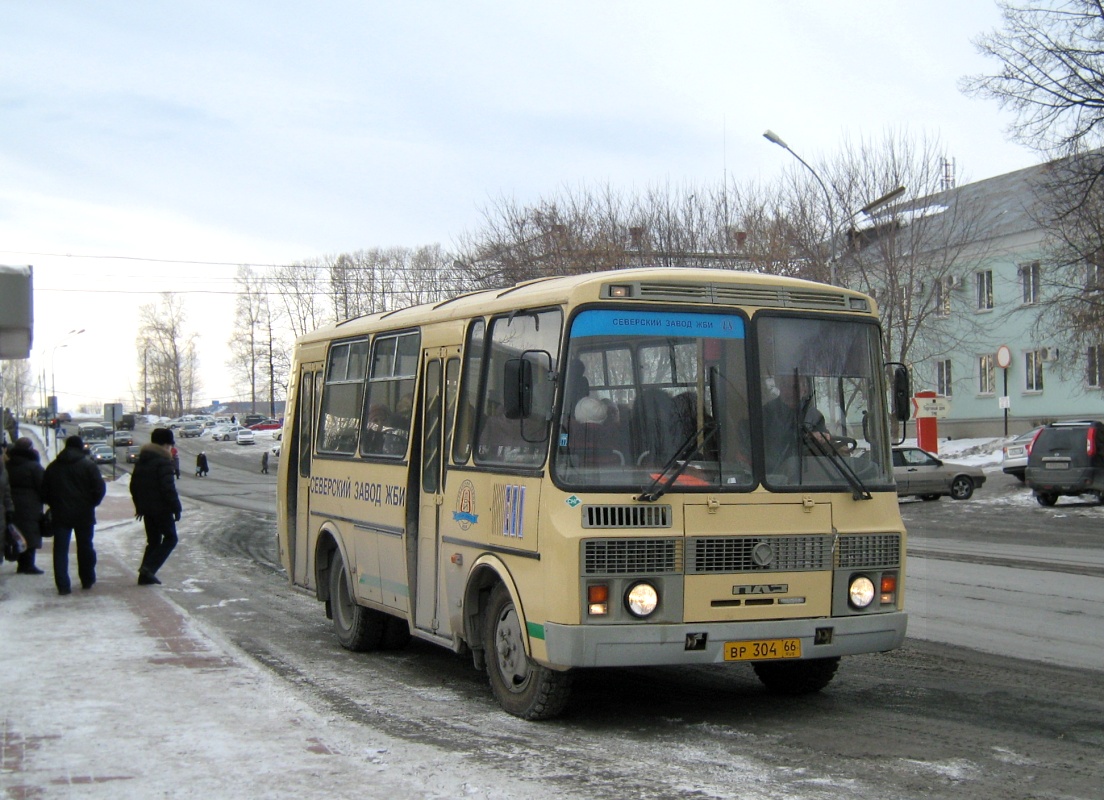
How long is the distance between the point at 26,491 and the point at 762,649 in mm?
11909

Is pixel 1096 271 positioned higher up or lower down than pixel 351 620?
higher up

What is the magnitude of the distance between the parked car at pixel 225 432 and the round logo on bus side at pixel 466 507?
92.2 metres

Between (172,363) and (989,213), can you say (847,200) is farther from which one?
(172,363)

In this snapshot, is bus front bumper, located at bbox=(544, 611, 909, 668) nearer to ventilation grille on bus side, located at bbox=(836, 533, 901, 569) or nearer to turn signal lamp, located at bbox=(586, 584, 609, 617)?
turn signal lamp, located at bbox=(586, 584, 609, 617)

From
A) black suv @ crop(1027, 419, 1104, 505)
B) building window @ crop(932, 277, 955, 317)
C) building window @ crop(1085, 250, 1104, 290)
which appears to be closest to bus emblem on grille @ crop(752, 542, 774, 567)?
building window @ crop(1085, 250, 1104, 290)

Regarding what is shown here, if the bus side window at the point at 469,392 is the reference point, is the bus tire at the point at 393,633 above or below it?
below

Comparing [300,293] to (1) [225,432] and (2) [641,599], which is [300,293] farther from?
(2) [641,599]

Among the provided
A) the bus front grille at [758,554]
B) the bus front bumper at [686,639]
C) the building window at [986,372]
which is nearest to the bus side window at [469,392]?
the bus front bumper at [686,639]

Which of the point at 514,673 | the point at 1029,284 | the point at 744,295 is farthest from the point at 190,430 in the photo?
the point at 744,295

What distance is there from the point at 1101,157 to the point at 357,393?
19.6 meters

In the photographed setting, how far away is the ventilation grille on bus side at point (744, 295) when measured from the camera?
7.62 metres

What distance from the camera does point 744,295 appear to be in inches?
308

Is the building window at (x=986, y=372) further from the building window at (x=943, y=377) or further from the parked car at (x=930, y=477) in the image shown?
the parked car at (x=930, y=477)

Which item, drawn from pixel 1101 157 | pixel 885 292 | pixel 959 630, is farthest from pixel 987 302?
pixel 959 630
